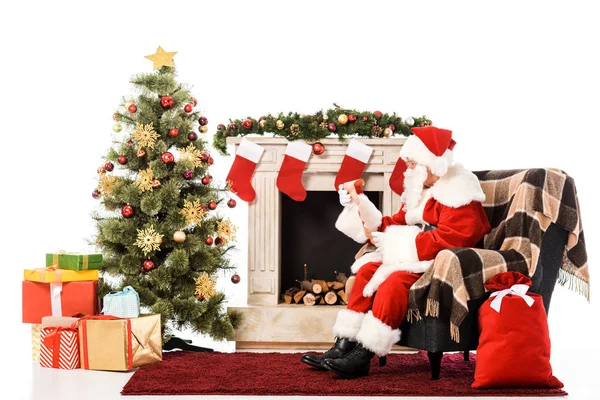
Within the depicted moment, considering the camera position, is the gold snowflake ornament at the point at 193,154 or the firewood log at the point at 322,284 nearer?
the gold snowflake ornament at the point at 193,154

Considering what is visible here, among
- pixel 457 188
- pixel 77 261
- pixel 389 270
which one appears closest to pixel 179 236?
pixel 77 261

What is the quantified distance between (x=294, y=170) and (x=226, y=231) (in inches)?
24.7

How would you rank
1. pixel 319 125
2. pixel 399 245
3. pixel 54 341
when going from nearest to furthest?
pixel 399 245 < pixel 54 341 < pixel 319 125

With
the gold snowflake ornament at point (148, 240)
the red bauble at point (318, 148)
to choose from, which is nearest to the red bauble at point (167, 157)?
the gold snowflake ornament at point (148, 240)

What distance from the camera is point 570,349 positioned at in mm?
5016

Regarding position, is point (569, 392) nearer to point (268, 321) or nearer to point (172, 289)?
point (268, 321)

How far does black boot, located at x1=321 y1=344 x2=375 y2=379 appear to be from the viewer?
393cm

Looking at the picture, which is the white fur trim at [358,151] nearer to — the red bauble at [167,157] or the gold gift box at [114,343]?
the red bauble at [167,157]

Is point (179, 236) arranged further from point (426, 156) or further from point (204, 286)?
point (426, 156)

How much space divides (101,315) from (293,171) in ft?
5.14

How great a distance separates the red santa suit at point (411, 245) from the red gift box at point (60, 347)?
4.82 feet

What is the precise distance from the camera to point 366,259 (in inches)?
171

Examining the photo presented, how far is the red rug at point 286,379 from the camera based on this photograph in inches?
147

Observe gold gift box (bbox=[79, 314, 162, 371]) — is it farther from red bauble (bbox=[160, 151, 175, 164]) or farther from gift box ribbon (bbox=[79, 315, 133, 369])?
red bauble (bbox=[160, 151, 175, 164])
